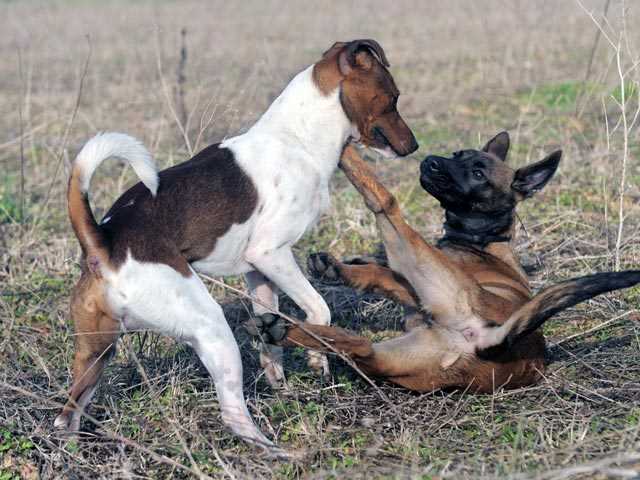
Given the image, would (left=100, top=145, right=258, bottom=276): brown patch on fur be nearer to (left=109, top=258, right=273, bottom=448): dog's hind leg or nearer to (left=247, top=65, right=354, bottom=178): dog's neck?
(left=109, top=258, right=273, bottom=448): dog's hind leg

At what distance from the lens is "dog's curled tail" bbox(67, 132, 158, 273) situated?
3844mm

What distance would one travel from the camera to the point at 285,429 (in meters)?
4.34

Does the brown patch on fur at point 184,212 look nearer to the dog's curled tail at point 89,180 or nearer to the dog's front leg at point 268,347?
the dog's curled tail at point 89,180

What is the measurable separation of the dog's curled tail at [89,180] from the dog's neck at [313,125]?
1014mm

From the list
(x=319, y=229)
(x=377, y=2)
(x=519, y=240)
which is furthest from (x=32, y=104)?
(x=377, y=2)

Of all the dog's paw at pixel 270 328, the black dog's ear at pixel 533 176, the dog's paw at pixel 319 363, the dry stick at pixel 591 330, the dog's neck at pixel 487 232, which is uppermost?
the black dog's ear at pixel 533 176

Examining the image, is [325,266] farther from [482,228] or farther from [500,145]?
[500,145]

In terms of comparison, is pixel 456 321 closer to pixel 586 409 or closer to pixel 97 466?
pixel 586 409

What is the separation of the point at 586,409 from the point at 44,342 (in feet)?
11.2

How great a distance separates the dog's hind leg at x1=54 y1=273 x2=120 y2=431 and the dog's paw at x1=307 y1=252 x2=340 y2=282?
1.36 m

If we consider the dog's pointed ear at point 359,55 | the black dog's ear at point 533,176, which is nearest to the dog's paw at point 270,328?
the dog's pointed ear at point 359,55

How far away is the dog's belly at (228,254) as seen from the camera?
439cm

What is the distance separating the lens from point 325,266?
16.3ft

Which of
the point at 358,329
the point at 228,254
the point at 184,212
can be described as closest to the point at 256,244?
the point at 228,254
